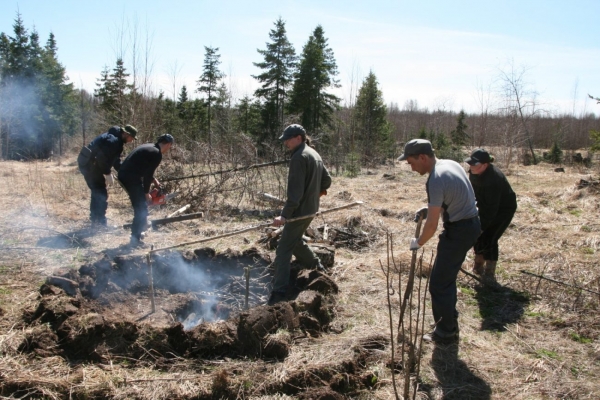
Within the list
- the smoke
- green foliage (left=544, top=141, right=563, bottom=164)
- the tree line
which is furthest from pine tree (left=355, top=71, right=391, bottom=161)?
the smoke

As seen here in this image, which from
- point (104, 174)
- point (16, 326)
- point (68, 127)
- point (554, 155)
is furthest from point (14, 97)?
point (554, 155)

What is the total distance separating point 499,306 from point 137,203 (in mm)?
5507

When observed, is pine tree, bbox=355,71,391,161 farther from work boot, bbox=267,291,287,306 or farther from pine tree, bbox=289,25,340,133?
work boot, bbox=267,291,287,306

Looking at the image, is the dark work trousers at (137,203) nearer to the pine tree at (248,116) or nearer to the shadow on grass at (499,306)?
the shadow on grass at (499,306)

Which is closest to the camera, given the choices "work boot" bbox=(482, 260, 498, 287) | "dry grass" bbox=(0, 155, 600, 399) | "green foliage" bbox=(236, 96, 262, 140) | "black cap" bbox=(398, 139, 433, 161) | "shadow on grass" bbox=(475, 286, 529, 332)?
"dry grass" bbox=(0, 155, 600, 399)

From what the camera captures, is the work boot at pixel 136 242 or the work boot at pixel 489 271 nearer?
the work boot at pixel 489 271

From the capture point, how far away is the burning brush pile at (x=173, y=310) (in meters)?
3.65

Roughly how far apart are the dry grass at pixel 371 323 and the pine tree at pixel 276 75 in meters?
17.4

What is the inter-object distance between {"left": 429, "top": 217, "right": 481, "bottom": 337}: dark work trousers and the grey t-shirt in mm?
99

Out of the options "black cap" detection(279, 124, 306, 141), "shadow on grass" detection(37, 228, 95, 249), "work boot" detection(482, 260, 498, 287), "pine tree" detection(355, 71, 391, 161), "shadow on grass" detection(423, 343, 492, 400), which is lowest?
"shadow on grass" detection(423, 343, 492, 400)

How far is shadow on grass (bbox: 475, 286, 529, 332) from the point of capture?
15.0 ft

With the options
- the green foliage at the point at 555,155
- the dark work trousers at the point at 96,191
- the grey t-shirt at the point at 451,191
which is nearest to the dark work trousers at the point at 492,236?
the grey t-shirt at the point at 451,191

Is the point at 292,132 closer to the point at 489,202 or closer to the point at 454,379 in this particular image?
the point at 489,202

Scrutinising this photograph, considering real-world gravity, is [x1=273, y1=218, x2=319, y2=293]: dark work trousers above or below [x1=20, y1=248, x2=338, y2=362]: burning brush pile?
above
